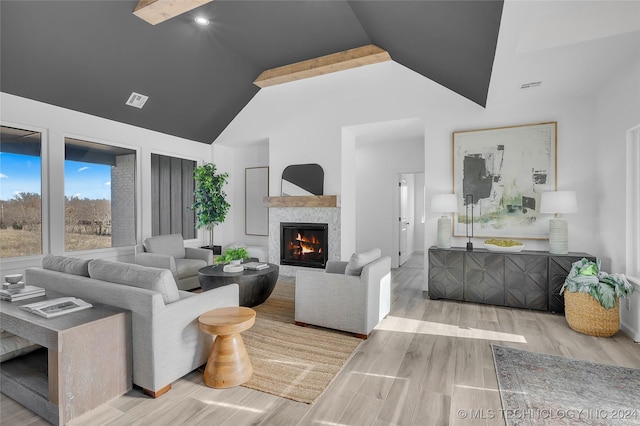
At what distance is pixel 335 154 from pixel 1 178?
4.40 meters

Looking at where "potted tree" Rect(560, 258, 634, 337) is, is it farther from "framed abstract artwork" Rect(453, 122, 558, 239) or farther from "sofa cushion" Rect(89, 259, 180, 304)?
"sofa cushion" Rect(89, 259, 180, 304)

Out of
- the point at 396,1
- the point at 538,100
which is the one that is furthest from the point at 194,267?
the point at 538,100

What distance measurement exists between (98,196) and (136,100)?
155 cm

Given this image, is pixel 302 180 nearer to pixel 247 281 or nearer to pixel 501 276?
pixel 247 281

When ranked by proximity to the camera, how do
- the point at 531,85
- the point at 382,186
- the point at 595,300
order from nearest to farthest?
the point at 595,300
the point at 531,85
the point at 382,186

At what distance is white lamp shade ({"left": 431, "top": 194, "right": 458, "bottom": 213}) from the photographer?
429cm

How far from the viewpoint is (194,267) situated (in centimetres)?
465

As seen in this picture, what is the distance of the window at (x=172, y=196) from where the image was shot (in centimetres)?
562

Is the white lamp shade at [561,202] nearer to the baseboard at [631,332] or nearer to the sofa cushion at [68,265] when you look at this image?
the baseboard at [631,332]

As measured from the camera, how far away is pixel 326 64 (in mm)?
4668

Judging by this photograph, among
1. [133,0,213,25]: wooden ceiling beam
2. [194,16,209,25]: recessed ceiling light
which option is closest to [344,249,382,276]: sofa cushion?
[133,0,213,25]: wooden ceiling beam

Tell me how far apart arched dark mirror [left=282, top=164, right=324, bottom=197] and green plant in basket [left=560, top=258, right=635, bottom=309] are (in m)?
3.54

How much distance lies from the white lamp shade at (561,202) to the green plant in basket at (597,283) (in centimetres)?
60

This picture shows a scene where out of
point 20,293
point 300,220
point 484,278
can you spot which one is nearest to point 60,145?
point 20,293
